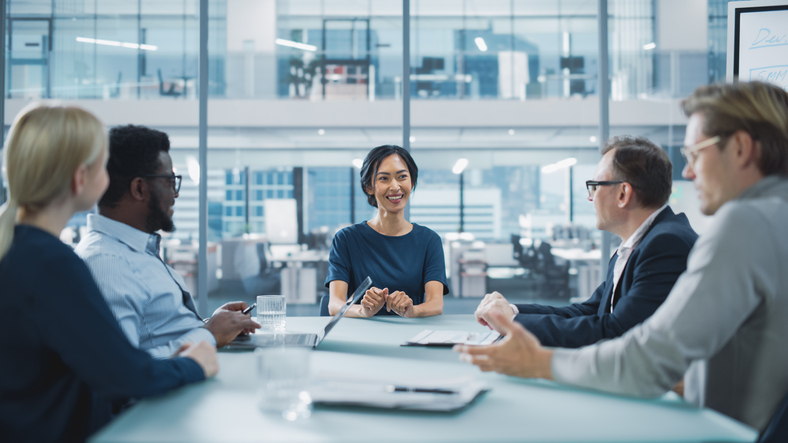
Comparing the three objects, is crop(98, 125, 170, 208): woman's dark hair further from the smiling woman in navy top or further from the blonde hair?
the smiling woman in navy top

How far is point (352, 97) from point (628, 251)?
317cm

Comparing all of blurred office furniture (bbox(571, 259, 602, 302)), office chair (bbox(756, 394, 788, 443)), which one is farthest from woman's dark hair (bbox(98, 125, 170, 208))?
blurred office furniture (bbox(571, 259, 602, 302))

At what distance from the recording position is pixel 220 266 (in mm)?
4469

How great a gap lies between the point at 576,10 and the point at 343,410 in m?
4.34

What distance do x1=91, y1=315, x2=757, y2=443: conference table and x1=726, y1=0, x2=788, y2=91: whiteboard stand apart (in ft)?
8.04

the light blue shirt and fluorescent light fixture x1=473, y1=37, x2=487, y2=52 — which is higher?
fluorescent light fixture x1=473, y1=37, x2=487, y2=52

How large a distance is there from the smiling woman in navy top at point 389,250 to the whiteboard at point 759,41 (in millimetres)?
1831

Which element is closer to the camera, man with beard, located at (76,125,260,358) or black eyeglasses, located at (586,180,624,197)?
man with beard, located at (76,125,260,358)

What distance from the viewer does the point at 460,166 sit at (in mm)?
4754

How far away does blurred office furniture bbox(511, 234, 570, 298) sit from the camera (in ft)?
15.9

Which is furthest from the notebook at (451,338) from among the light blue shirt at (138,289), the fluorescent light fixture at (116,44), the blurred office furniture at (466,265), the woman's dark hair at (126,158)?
the fluorescent light fixture at (116,44)

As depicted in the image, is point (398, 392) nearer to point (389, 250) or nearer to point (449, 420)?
point (449, 420)

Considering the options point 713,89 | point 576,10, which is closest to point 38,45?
point 576,10

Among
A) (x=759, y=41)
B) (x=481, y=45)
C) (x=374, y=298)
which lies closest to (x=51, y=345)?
(x=374, y=298)
